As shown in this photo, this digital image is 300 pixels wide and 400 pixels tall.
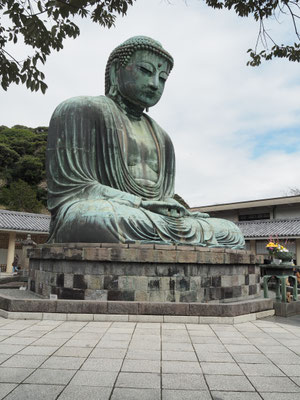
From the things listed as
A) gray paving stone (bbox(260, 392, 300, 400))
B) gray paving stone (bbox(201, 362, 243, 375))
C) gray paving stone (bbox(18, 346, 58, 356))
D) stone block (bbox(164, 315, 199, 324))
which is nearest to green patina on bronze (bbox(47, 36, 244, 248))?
stone block (bbox(164, 315, 199, 324))

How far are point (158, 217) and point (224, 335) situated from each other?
243 cm

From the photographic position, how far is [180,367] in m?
2.95

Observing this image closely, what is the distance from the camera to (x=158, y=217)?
6.05m

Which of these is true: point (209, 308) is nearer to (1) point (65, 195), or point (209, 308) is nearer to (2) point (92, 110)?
(1) point (65, 195)

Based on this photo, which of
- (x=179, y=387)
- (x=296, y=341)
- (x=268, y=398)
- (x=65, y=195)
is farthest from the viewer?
(x=65, y=195)

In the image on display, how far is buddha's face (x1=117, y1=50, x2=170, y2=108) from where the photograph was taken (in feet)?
24.3

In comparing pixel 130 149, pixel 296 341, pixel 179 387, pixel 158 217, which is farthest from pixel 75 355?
pixel 130 149

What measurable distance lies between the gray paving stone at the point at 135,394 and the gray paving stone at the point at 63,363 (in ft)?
2.03

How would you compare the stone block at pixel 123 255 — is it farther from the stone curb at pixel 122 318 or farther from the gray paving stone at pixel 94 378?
the gray paving stone at pixel 94 378

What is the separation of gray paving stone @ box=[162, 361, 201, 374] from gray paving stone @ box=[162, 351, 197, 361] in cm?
8

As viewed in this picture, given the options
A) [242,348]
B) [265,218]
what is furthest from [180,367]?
[265,218]

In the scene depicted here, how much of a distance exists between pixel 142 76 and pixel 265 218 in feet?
60.0

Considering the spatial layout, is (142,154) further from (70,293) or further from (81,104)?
(70,293)

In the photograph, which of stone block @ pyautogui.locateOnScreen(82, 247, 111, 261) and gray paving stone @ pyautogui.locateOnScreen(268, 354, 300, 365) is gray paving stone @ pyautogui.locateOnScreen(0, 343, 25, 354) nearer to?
stone block @ pyautogui.locateOnScreen(82, 247, 111, 261)
